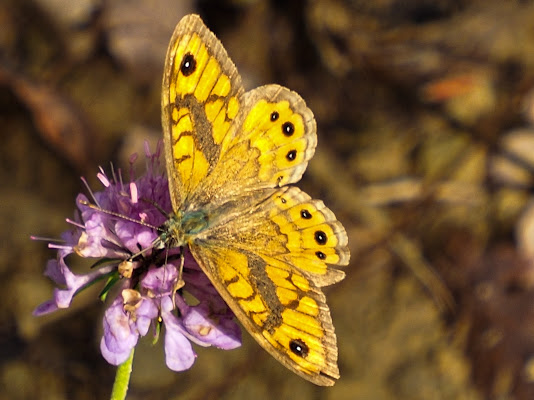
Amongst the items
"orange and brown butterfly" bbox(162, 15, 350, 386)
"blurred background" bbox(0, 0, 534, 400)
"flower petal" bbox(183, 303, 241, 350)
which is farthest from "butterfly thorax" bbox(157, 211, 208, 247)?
"blurred background" bbox(0, 0, 534, 400)

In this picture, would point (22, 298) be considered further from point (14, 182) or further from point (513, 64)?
point (513, 64)

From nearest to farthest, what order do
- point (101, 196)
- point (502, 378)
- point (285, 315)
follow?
point (285, 315) → point (101, 196) → point (502, 378)

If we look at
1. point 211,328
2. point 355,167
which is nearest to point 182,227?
point 211,328

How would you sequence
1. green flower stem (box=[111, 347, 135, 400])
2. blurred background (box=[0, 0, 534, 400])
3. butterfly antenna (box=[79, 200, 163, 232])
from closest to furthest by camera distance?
1. green flower stem (box=[111, 347, 135, 400])
2. butterfly antenna (box=[79, 200, 163, 232])
3. blurred background (box=[0, 0, 534, 400])

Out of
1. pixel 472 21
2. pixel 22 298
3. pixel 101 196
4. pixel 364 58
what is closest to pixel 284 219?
pixel 101 196

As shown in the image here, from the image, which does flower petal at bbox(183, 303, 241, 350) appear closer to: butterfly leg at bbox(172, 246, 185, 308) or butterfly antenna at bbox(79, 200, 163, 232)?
butterfly leg at bbox(172, 246, 185, 308)

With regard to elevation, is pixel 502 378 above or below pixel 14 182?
below
